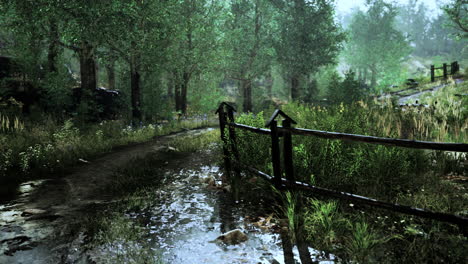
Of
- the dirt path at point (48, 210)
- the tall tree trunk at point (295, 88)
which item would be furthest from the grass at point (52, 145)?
the tall tree trunk at point (295, 88)

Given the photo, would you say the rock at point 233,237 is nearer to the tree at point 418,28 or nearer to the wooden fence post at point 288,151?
the wooden fence post at point 288,151

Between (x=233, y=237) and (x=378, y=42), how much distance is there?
56.0m

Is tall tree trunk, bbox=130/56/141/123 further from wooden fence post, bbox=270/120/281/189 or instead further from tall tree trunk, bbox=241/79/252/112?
tall tree trunk, bbox=241/79/252/112

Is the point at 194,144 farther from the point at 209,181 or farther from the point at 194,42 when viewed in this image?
the point at 194,42

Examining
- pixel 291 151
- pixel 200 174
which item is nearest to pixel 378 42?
pixel 200 174

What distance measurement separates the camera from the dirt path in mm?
3988

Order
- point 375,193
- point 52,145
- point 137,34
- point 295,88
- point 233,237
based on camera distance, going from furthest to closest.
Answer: point 295,88 → point 137,34 → point 52,145 → point 375,193 → point 233,237

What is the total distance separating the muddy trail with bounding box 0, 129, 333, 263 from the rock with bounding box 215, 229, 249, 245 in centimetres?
7

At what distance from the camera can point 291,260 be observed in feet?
11.7

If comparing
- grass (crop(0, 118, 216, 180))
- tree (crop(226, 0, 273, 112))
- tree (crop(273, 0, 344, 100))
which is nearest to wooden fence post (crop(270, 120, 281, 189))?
grass (crop(0, 118, 216, 180))

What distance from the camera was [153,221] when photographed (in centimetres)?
494

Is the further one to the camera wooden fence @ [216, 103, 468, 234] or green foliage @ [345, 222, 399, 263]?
green foliage @ [345, 222, 399, 263]

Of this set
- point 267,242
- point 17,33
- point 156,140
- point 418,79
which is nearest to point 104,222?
point 267,242

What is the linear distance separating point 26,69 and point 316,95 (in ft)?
65.4
